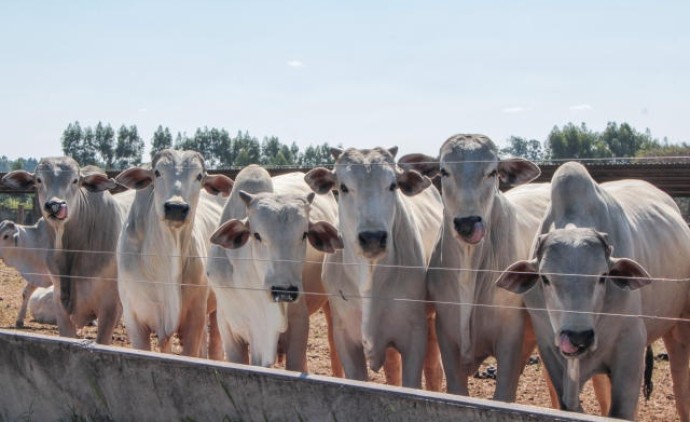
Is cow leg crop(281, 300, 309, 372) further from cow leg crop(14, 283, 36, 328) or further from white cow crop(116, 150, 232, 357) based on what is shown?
cow leg crop(14, 283, 36, 328)

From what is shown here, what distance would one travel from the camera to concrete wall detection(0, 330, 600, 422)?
4.57 metres

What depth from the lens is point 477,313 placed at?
6355 mm

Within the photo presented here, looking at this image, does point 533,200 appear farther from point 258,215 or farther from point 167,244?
point 167,244

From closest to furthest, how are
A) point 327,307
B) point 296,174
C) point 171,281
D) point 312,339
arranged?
1. point 171,281
2. point 327,307
3. point 296,174
4. point 312,339

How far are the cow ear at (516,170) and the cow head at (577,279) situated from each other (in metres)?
0.96

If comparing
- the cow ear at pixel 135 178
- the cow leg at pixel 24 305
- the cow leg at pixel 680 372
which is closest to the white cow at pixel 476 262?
the cow leg at pixel 680 372

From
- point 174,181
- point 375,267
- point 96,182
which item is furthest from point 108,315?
point 375,267

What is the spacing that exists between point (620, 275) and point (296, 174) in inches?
157

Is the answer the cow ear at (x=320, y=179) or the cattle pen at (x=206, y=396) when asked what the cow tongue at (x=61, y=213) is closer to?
the cattle pen at (x=206, y=396)

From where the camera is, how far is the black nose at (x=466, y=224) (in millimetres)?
5910

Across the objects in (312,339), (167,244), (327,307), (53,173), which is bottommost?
(312,339)

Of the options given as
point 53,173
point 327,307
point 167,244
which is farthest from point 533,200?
point 53,173

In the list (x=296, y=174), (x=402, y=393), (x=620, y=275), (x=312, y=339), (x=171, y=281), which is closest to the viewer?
(x=402, y=393)

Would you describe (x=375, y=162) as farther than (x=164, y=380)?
Yes
